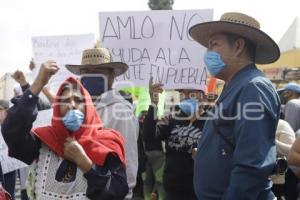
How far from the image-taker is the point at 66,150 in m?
2.45

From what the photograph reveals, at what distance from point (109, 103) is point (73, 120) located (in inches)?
25.9

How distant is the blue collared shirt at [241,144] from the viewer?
85.3 inches

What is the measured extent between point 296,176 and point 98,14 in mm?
2445

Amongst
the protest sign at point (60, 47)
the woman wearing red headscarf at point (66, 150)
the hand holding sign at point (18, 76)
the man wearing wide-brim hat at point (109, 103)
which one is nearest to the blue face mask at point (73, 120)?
the woman wearing red headscarf at point (66, 150)

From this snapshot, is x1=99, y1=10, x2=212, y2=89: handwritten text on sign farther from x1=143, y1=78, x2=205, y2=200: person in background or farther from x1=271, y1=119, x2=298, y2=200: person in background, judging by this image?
x1=271, y1=119, x2=298, y2=200: person in background

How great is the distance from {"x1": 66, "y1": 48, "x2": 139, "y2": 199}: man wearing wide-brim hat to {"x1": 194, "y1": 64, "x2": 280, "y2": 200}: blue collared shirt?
2.26 ft

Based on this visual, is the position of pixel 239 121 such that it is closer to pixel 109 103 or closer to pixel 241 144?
pixel 241 144

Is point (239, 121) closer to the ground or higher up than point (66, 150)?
higher up

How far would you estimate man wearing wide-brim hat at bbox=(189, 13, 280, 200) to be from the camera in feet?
7.14

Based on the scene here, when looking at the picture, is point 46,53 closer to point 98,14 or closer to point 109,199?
point 98,14

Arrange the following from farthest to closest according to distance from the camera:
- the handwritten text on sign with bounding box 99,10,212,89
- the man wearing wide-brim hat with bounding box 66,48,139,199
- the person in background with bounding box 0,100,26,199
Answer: the person in background with bounding box 0,100,26,199 → the handwritten text on sign with bounding box 99,10,212,89 → the man wearing wide-brim hat with bounding box 66,48,139,199

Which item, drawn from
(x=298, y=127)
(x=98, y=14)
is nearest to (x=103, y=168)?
(x=98, y=14)

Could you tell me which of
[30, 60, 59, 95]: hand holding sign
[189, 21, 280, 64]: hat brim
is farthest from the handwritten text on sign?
[30, 60, 59, 95]: hand holding sign

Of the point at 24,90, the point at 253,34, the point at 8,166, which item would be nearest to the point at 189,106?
the point at 24,90
